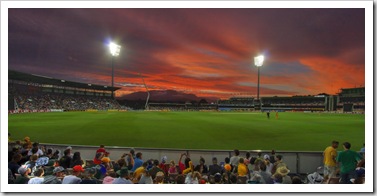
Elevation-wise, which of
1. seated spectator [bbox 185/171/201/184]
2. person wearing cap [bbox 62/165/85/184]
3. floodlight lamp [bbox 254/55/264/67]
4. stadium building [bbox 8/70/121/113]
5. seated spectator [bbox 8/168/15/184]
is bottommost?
seated spectator [bbox 8/168/15/184]

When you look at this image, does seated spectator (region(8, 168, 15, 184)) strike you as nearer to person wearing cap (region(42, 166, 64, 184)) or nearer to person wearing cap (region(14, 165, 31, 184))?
person wearing cap (region(14, 165, 31, 184))

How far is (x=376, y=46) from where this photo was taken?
8.30 metres

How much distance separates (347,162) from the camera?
6.77 metres

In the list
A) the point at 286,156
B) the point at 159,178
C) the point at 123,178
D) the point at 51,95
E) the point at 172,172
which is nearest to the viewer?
the point at 123,178

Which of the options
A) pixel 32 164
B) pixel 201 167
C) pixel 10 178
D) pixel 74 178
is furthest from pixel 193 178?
pixel 10 178

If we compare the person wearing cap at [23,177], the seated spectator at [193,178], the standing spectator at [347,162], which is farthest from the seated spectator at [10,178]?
the standing spectator at [347,162]

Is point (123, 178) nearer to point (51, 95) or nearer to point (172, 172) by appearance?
point (172, 172)

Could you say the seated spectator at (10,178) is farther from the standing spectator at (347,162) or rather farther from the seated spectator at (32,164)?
the standing spectator at (347,162)

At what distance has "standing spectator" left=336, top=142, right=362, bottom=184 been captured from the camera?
22.1 ft

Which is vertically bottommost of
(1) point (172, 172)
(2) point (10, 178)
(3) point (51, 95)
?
(2) point (10, 178)

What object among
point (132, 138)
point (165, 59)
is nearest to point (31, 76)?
point (165, 59)

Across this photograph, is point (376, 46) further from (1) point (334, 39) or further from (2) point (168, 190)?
(1) point (334, 39)

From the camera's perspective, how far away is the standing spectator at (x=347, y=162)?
675cm

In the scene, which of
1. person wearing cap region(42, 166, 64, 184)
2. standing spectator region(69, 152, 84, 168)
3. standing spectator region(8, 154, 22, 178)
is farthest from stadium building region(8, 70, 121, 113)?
person wearing cap region(42, 166, 64, 184)
